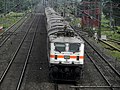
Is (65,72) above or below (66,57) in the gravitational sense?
below

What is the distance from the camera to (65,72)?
1549 cm

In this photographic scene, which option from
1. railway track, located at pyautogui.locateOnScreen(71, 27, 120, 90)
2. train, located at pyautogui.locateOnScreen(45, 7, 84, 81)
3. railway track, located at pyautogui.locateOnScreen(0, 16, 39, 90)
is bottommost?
railway track, located at pyautogui.locateOnScreen(71, 27, 120, 90)

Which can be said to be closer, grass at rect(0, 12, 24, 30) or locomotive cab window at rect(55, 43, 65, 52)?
locomotive cab window at rect(55, 43, 65, 52)

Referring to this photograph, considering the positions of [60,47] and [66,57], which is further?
[60,47]

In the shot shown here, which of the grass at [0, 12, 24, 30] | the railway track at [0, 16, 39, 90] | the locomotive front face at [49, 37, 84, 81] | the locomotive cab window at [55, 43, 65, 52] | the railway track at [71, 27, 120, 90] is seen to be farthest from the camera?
the grass at [0, 12, 24, 30]

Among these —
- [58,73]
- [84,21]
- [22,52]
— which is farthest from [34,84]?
[84,21]

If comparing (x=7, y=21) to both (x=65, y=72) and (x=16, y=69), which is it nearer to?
(x=16, y=69)

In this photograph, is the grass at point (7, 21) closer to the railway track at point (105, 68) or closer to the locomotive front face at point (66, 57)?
the railway track at point (105, 68)

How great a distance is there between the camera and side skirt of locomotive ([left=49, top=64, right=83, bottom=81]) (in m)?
15.4

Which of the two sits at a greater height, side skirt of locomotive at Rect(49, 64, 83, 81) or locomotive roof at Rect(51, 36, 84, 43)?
locomotive roof at Rect(51, 36, 84, 43)


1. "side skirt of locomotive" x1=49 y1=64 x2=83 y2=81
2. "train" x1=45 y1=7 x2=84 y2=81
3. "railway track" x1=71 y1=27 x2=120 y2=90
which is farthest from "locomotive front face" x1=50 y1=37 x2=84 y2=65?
"railway track" x1=71 y1=27 x2=120 y2=90

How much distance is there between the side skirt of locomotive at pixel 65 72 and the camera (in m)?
15.4

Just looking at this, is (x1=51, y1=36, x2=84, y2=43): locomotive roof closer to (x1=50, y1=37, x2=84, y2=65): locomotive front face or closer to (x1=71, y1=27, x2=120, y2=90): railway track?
(x1=50, y1=37, x2=84, y2=65): locomotive front face

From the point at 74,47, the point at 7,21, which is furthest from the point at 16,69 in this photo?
the point at 7,21
